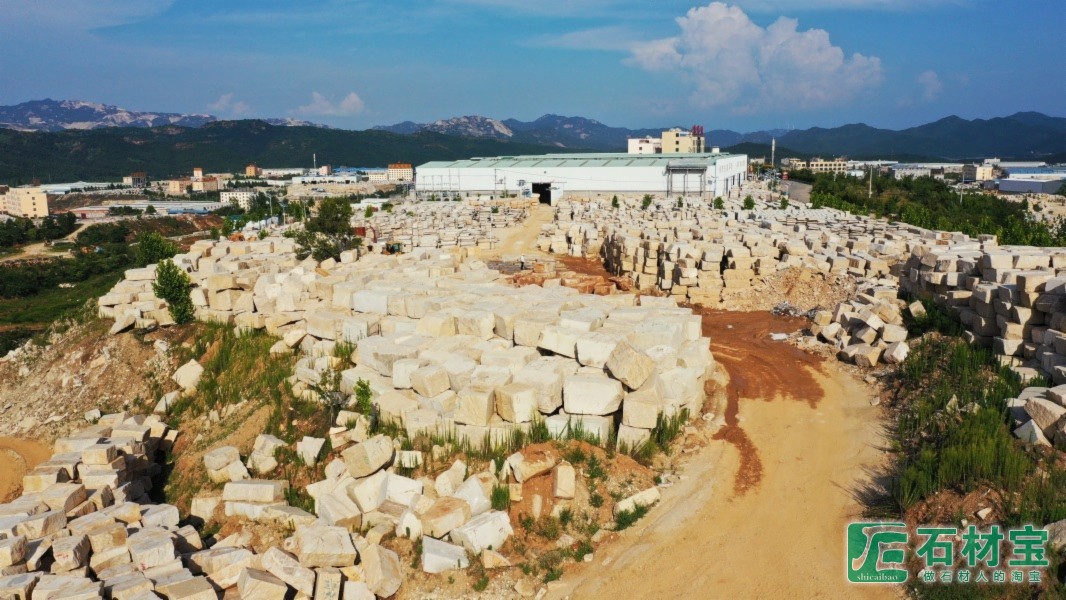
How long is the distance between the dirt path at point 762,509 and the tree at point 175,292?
11.8m

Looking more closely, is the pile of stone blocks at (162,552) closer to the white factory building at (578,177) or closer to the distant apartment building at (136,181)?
the white factory building at (578,177)

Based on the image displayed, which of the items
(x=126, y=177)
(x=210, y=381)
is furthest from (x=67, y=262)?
(x=126, y=177)

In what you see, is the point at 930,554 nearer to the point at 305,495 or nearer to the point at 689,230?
the point at 305,495

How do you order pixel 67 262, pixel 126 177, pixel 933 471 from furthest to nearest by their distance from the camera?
pixel 126 177
pixel 67 262
pixel 933 471

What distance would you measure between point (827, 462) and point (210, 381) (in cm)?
1089

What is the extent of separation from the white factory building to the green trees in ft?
94.3

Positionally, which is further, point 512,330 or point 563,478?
point 512,330

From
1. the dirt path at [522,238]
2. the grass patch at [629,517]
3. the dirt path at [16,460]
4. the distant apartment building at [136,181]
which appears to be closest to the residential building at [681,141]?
the dirt path at [522,238]

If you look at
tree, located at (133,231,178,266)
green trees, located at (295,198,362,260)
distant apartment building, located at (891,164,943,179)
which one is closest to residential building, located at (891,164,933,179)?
distant apartment building, located at (891,164,943,179)

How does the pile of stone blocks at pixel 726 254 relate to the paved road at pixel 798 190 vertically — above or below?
below

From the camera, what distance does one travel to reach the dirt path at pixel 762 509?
6840 millimetres

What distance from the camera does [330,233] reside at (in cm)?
2298

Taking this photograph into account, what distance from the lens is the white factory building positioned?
54.8 m

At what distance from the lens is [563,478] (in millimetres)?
8086
